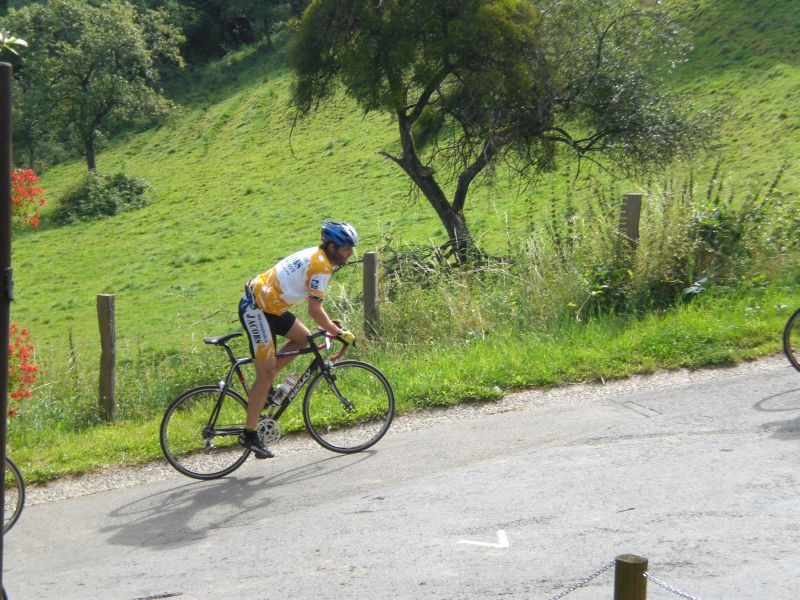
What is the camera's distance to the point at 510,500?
5.84m

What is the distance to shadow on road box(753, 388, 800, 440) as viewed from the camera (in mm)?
6639

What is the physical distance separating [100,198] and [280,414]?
3561 centimetres

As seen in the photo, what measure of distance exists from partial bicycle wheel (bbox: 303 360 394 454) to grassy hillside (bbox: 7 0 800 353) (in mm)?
9584

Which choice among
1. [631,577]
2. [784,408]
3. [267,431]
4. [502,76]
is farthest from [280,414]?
[502,76]

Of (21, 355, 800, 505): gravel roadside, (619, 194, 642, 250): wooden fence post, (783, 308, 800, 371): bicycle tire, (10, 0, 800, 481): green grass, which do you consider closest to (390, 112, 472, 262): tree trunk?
(10, 0, 800, 481): green grass

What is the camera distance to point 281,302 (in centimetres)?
682

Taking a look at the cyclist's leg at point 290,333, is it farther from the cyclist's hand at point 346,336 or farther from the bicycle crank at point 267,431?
the bicycle crank at point 267,431

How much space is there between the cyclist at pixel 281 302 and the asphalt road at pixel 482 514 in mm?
600

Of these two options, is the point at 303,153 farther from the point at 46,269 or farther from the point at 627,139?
the point at 627,139

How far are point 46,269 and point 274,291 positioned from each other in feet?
87.4

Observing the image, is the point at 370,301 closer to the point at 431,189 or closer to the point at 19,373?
the point at 19,373

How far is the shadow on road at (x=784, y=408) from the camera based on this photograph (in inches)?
261

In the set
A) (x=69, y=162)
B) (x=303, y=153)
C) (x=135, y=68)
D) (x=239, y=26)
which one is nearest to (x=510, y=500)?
(x=303, y=153)

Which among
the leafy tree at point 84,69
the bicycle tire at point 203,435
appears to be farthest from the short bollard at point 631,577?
the leafy tree at point 84,69
